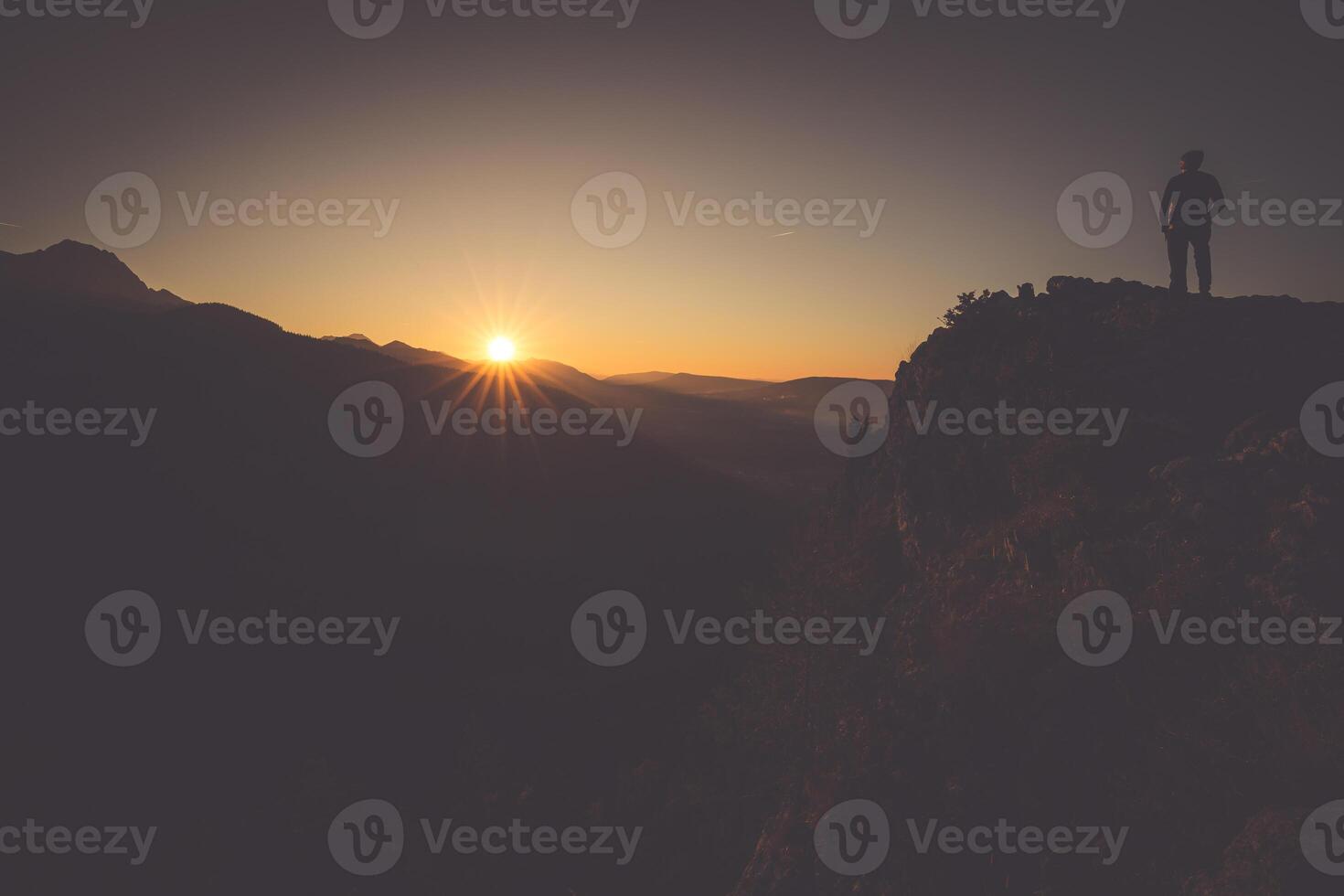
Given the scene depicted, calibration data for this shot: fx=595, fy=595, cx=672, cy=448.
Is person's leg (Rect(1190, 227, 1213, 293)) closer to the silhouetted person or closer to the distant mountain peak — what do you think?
the silhouetted person

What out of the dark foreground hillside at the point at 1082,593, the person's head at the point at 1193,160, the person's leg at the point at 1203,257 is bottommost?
the dark foreground hillside at the point at 1082,593

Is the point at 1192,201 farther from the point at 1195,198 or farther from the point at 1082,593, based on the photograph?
the point at 1082,593

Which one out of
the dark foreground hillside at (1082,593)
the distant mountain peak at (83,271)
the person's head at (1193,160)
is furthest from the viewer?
the distant mountain peak at (83,271)

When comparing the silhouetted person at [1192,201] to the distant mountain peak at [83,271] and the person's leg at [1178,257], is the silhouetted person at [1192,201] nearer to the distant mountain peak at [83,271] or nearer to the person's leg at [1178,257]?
the person's leg at [1178,257]

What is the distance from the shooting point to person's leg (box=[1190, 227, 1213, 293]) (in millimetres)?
15370

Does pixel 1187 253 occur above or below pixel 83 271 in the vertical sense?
below

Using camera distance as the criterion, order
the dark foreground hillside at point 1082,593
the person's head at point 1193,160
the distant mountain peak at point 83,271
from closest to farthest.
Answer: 1. the dark foreground hillside at point 1082,593
2. the person's head at point 1193,160
3. the distant mountain peak at point 83,271

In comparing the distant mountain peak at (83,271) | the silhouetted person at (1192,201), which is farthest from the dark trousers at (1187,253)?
the distant mountain peak at (83,271)

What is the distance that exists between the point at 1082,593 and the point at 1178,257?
10.6m

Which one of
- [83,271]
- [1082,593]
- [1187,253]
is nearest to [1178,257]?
[1187,253]

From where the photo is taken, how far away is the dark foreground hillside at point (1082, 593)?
9.24 metres

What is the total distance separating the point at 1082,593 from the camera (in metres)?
12.4

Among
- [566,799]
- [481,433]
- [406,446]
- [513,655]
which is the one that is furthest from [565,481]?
[566,799]

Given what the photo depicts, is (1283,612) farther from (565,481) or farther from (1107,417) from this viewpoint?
(565,481)
